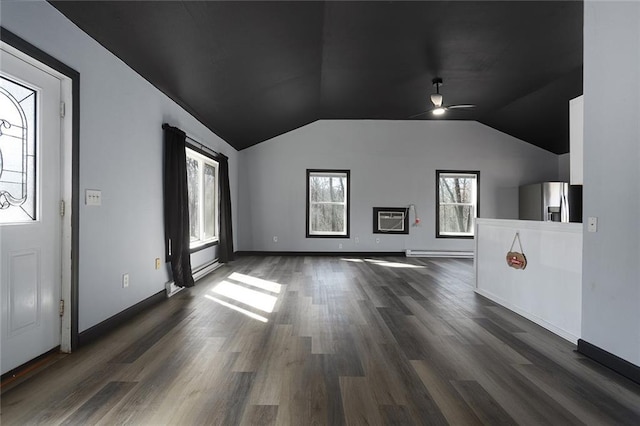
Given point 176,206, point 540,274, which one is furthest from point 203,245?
point 540,274

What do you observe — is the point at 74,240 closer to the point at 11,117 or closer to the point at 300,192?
the point at 11,117

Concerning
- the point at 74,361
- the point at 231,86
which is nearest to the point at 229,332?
the point at 74,361

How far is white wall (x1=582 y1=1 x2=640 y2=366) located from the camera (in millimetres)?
2336

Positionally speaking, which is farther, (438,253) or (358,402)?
(438,253)

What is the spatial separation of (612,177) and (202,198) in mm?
5656

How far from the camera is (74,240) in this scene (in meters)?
2.63

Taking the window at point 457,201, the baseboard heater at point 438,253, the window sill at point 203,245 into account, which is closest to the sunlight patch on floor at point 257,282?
the window sill at point 203,245

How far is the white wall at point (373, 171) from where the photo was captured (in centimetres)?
836

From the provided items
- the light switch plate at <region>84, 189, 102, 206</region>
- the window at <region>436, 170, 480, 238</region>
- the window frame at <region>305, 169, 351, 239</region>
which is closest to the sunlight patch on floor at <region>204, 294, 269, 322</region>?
the light switch plate at <region>84, 189, 102, 206</region>

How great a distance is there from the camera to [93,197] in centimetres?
288

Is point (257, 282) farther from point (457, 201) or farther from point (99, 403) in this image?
point (457, 201)

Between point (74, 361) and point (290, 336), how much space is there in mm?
1568

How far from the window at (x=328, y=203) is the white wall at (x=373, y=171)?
174mm

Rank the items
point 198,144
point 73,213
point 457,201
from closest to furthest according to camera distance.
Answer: point 73,213 < point 198,144 < point 457,201
